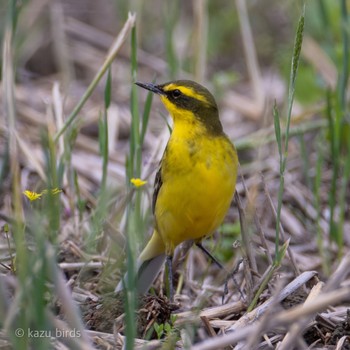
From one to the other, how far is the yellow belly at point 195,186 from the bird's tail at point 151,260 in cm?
13

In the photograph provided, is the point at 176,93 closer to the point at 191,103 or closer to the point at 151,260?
the point at 191,103

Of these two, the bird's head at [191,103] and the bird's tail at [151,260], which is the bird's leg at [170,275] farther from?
the bird's head at [191,103]

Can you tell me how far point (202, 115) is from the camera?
490cm

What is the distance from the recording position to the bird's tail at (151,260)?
470cm

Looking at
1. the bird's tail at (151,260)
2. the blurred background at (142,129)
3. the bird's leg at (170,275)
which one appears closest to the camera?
the blurred background at (142,129)

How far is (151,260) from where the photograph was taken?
4.86m

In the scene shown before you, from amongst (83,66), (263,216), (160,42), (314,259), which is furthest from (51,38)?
(314,259)

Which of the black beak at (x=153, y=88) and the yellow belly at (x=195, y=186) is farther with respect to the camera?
the black beak at (x=153, y=88)

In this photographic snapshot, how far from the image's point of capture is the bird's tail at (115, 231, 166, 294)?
470 centimetres

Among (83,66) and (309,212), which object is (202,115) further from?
(83,66)

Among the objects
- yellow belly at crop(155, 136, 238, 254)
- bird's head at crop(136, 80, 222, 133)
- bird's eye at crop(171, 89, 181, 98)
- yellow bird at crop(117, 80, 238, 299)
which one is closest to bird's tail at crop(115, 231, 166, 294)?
yellow bird at crop(117, 80, 238, 299)

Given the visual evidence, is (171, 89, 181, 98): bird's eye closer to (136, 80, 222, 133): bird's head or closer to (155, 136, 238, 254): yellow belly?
(136, 80, 222, 133): bird's head

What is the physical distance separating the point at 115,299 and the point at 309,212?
2682mm

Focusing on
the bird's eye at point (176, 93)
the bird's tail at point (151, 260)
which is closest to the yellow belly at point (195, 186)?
the bird's tail at point (151, 260)
